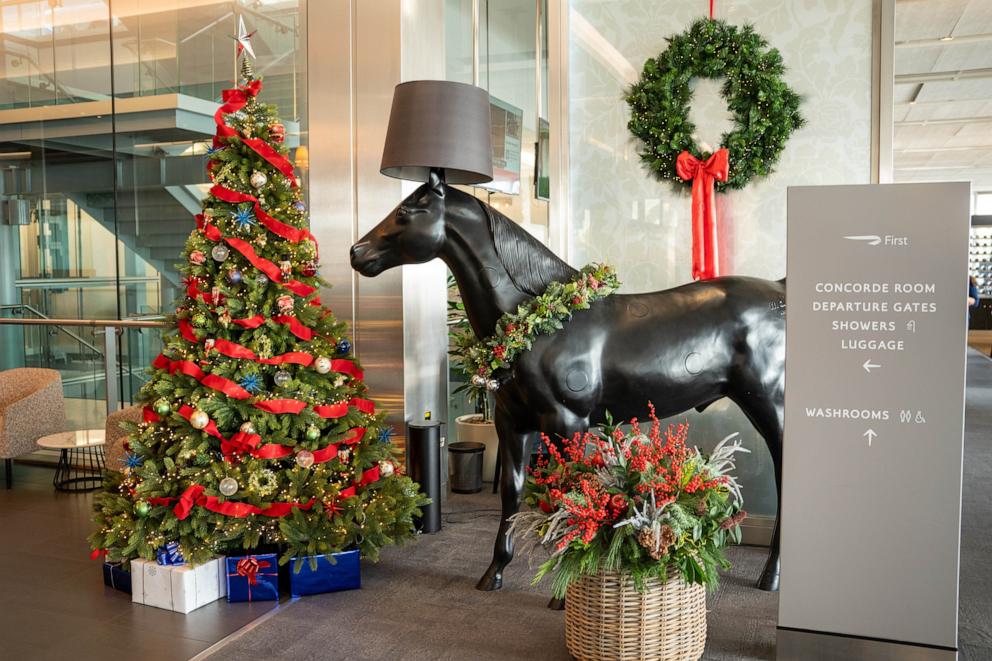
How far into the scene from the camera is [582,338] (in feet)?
10.8

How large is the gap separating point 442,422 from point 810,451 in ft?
7.70

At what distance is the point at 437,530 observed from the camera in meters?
4.22

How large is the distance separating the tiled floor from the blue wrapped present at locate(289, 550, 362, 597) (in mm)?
141

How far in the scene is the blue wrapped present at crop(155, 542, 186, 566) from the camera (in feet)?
10.7

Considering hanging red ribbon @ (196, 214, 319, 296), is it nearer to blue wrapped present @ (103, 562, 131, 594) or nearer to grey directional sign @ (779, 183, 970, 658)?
blue wrapped present @ (103, 562, 131, 594)

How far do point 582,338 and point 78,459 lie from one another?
169 inches

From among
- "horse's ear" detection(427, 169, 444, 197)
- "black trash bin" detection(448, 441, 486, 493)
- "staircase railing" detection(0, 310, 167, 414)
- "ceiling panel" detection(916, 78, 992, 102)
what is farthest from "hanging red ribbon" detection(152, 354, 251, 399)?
"ceiling panel" detection(916, 78, 992, 102)

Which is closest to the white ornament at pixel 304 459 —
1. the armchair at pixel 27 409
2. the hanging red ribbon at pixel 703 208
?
the hanging red ribbon at pixel 703 208

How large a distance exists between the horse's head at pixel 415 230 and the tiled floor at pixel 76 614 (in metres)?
1.52

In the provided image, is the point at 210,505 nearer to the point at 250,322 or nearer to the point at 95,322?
the point at 250,322

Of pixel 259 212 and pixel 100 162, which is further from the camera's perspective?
pixel 100 162

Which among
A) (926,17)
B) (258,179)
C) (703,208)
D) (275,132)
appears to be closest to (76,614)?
(258,179)

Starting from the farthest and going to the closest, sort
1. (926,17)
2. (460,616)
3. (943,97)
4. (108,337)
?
(943,97) → (926,17) → (108,337) → (460,616)

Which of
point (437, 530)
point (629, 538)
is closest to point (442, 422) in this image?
point (437, 530)
